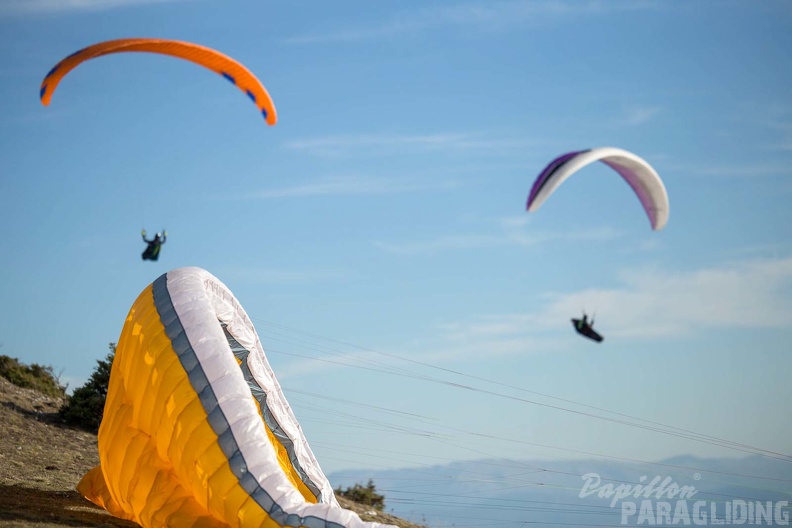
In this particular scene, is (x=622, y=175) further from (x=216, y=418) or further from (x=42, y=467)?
(x=42, y=467)

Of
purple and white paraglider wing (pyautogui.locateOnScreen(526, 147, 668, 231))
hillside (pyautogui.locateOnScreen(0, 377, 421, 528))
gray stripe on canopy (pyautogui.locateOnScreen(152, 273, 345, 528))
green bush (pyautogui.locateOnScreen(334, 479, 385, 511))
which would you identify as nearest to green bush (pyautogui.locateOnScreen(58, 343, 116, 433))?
hillside (pyautogui.locateOnScreen(0, 377, 421, 528))

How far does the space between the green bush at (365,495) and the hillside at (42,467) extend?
1517 mm

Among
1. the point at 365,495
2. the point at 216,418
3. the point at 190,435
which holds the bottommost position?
the point at 190,435

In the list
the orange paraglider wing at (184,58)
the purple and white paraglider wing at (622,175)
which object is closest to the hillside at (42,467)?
the orange paraglider wing at (184,58)

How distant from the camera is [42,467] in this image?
70.1 feet

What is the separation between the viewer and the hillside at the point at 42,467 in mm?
16344

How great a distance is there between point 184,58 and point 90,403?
13561 millimetres

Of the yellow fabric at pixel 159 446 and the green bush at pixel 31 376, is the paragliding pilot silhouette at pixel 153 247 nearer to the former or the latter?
the yellow fabric at pixel 159 446

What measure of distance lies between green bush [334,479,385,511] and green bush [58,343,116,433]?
655 cm

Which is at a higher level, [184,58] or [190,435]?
[184,58]

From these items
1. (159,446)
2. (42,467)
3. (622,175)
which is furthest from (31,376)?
(622,175)

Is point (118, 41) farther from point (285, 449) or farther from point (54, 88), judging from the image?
point (285, 449)

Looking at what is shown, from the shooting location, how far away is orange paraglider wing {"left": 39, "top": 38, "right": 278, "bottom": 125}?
16016 millimetres

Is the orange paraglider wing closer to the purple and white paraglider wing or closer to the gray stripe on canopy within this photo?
the gray stripe on canopy
